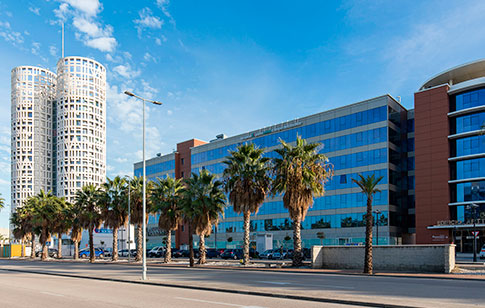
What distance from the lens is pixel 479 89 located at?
2285 inches

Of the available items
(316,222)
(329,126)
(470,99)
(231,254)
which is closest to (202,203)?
(231,254)

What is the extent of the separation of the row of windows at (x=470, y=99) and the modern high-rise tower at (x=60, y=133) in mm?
153337

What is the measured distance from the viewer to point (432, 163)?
2394 inches

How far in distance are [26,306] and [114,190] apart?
4328cm

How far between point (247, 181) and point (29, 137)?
561 ft

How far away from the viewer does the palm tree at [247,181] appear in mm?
38594

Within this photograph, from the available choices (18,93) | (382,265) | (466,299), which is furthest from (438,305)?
(18,93)

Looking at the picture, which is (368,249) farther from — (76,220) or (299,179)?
(76,220)

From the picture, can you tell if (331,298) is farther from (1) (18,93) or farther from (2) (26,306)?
(1) (18,93)

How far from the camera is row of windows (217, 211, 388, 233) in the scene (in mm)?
64250

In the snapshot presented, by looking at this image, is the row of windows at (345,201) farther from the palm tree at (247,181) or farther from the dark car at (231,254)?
the palm tree at (247,181)

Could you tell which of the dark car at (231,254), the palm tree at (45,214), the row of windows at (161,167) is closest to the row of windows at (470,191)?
the dark car at (231,254)

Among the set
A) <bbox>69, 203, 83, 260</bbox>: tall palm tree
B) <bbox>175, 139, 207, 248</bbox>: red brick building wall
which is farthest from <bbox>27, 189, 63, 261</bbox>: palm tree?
<bbox>175, 139, 207, 248</bbox>: red brick building wall


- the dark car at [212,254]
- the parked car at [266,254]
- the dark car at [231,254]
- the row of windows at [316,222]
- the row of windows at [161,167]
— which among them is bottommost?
the dark car at [212,254]
